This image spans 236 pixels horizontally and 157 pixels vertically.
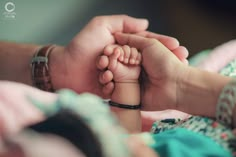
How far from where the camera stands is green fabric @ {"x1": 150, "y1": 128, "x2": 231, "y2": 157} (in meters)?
0.38

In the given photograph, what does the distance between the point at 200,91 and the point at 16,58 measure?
286 mm

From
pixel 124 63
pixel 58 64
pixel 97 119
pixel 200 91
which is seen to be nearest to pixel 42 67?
pixel 58 64

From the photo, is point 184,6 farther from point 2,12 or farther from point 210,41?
point 2,12

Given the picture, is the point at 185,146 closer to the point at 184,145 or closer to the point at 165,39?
the point at 184,145

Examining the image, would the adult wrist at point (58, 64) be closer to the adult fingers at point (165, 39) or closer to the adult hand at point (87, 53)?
the adult hand at point (87, 53)

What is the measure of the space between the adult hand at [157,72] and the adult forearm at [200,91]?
1 cm

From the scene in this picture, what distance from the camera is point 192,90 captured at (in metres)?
0.54

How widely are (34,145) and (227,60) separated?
0.64m

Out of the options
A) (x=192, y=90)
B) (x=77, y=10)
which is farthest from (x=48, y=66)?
(x=192, y=90)

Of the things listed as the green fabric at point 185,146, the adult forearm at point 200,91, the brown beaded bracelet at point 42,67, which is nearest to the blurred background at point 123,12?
the brown beaded bracelet at point 42,67

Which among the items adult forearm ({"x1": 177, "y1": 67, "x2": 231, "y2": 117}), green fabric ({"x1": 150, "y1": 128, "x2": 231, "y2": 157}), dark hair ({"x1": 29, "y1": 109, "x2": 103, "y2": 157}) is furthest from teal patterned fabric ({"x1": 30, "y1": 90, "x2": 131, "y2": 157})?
adult forearm ({"x1": 177, "y1": 67, "x2": 231, "y2": 117})

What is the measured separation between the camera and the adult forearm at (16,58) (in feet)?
1.87

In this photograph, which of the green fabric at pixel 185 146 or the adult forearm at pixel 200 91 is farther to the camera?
the adult forearm at pixel 200 91

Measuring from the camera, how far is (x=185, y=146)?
39 cm
